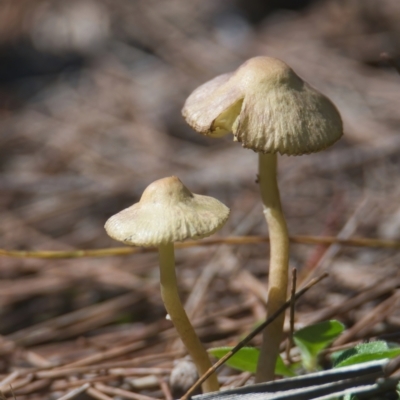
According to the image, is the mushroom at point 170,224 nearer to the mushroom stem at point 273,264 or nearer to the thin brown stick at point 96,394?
the mushroom stem at point 273,264

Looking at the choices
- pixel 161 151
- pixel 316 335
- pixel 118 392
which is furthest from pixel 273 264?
pixel 161 151

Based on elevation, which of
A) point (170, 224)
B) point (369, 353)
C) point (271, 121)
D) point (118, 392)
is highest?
point (271, 121)

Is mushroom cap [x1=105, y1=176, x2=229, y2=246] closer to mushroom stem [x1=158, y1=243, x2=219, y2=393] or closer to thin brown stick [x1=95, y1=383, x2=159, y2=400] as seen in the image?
mushroom stem [x1=158, y1=243, x2=219, y2=393]

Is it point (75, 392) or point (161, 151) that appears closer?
point (75, 392)

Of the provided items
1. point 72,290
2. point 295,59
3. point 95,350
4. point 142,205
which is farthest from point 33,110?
point 142,205

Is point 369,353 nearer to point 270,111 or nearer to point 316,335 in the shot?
point 316,335

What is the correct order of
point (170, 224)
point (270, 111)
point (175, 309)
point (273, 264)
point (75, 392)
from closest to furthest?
point (170, 224)
point (270, 111)
point (175, 309)
point (273, 264)
point (75, 392)

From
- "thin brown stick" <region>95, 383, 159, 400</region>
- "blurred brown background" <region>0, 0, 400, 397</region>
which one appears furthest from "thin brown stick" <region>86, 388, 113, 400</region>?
"blurred brown background" <region>0, 0, 400, 397</region>
